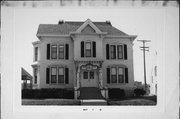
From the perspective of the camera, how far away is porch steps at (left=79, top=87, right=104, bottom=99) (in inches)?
376

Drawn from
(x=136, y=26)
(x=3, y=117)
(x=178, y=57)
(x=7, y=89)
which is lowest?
(x=3, y=117)

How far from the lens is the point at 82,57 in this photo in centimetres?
1019

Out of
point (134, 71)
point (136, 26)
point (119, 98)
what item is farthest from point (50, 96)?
point (136, 26)

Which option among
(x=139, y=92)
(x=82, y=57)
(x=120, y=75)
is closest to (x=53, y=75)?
(x=82, y=57)

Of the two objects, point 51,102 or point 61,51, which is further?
point 61,51

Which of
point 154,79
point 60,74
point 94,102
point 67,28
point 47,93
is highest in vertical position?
point 67,28

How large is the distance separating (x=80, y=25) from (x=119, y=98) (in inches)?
104

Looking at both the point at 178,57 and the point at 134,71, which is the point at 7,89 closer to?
the point at 134,71

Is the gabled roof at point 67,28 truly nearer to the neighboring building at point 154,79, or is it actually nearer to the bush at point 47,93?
the neighboring building at point 154,79

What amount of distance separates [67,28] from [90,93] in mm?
2282

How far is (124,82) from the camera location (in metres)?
10.2

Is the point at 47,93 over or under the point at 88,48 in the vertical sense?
under

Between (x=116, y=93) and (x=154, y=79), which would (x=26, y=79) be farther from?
(x=154, y=79)

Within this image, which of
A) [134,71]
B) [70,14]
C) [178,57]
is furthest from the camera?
[134,71]
